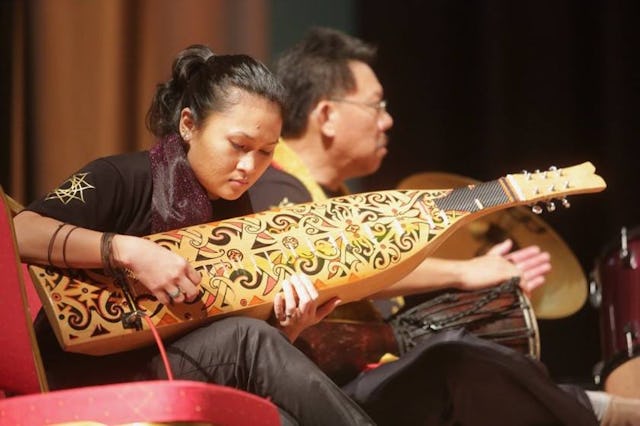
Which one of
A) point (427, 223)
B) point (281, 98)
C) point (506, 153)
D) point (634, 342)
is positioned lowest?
point (634, 342)

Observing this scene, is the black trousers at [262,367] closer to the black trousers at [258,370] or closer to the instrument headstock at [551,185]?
the black trousers at [258,370]

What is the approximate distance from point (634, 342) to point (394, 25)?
1.46m

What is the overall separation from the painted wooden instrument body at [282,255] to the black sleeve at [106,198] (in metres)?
0.08

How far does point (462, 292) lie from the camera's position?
8.57 feet

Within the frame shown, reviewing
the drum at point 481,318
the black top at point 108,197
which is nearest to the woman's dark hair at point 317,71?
the drum at point 481,318

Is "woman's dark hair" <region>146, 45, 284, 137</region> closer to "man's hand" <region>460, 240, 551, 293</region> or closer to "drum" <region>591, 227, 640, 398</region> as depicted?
"man's hand" <region>460, 240, 551, 293</region>

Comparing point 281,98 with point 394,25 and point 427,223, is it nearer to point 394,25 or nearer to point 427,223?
point 427,223

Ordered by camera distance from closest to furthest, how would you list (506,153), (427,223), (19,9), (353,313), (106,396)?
1. (106,396)
2. (427,223)
3. (353,313)
4. (19,9)
5. (506,153)

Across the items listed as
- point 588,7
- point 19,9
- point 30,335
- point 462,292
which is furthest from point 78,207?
point 588,7

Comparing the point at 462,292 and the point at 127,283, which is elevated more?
the point at 127,283

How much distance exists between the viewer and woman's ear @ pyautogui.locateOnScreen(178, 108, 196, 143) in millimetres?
2039

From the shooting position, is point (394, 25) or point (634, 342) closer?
point (634, 342)

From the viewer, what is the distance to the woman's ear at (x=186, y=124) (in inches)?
80.3

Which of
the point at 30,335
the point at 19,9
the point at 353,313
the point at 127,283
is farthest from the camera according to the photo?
the point at 19,9
